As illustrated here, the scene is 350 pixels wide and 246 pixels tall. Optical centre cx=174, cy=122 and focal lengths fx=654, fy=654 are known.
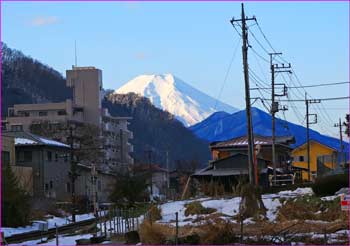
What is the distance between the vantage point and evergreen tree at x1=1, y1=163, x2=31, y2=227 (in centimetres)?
3781

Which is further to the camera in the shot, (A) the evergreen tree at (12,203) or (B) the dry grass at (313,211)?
(A) the evergreen tree at (12,203)

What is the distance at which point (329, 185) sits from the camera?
2994 centimetres

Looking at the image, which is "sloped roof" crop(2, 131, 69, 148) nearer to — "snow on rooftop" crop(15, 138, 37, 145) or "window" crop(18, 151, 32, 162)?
"snow on rooftop" crop(15, 138, 37, 145)

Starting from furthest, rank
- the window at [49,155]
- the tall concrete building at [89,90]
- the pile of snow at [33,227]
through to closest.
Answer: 1. the tall concrete building at [89,90]
2. the window at [49,155]
3. the pile of snow at [33,227]

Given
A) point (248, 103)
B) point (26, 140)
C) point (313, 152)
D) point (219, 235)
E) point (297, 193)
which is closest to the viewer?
point (219, 235)

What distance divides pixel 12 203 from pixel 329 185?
62.2 feet

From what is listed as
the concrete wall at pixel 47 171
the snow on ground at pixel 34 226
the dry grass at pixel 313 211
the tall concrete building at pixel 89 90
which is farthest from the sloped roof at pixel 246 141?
the dry grass at pixel 313 211

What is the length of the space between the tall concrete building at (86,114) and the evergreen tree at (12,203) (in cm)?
5140

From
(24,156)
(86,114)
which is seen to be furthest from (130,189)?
(86,114)

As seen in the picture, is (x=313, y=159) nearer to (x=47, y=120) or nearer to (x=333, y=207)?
(x=47, y=120)

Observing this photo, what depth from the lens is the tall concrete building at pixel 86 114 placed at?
94.4 meters

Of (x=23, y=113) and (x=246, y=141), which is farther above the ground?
(x=23, y=113)

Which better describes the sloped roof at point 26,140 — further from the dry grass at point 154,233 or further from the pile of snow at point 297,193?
the dry grass at point 154,233

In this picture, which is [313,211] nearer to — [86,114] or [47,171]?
[47,171]
